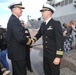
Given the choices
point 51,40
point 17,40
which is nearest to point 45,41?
point 51,40

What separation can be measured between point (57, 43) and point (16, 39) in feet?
2.61

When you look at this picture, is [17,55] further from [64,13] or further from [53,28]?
[64,13]

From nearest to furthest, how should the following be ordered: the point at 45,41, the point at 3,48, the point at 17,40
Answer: the point at 17,40 → the point at 45,41 → the point at 3,48

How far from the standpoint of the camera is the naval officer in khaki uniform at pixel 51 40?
4.39 meters

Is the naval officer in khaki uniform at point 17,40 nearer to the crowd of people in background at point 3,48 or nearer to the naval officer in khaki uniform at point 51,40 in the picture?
the naval officer in khaki uniform at point 51,40

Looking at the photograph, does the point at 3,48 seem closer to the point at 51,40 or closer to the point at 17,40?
the point at 17,40

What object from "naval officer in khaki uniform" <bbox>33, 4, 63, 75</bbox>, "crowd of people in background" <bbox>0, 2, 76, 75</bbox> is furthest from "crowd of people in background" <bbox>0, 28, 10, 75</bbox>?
"naval officer in khaki uniform" <bbox>33, 4, 63, 75</bbox>

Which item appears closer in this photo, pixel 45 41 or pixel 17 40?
pixel 17 40

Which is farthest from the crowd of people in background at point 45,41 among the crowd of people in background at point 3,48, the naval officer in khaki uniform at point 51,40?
the crowd of people in background at point 3,48

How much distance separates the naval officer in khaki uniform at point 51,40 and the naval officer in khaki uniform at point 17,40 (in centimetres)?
38

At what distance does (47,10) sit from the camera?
4586mm

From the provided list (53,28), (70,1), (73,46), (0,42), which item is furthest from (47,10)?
(70,1)

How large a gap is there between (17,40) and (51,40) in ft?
2.17

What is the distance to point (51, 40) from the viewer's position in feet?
15.1
